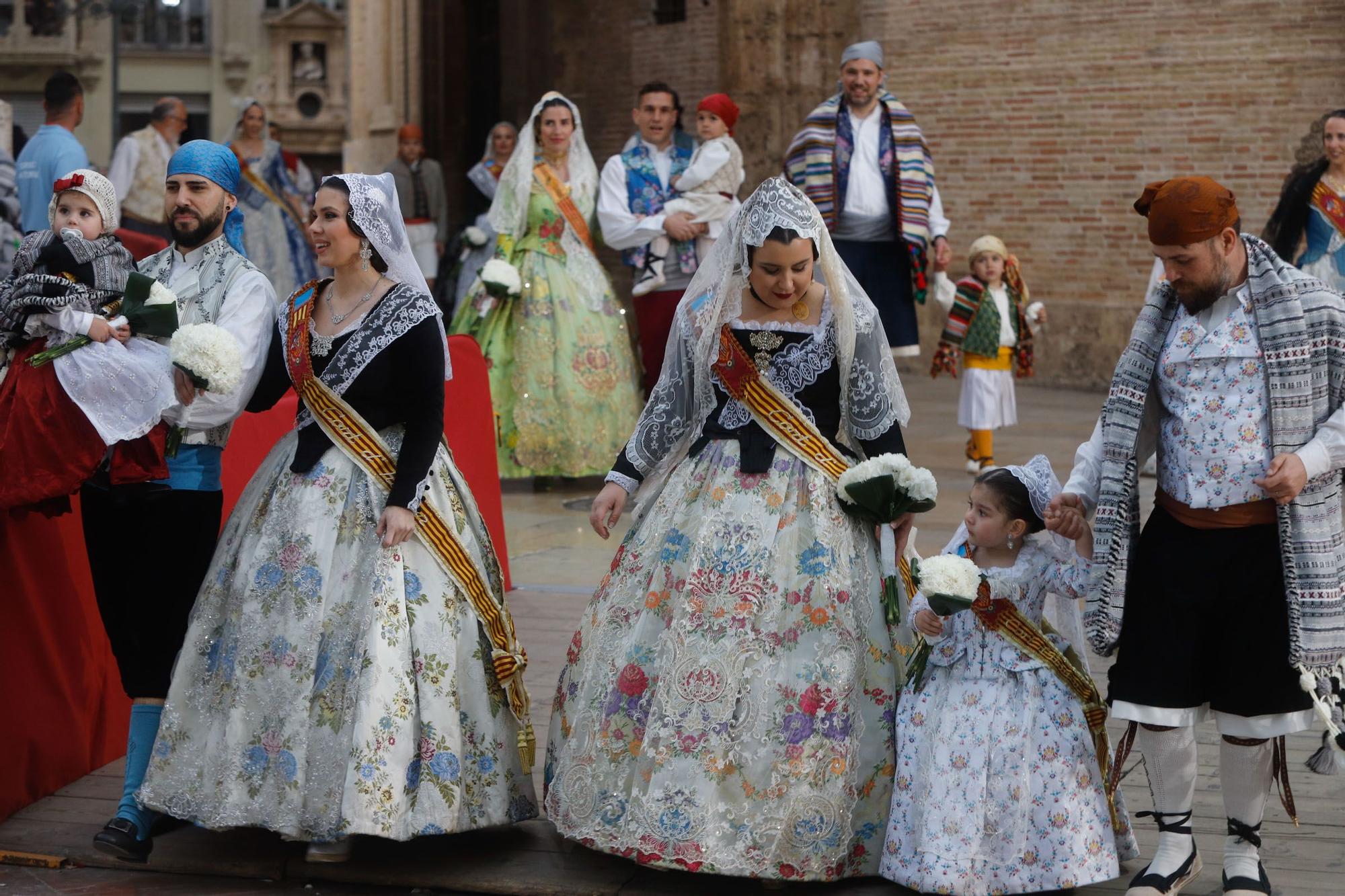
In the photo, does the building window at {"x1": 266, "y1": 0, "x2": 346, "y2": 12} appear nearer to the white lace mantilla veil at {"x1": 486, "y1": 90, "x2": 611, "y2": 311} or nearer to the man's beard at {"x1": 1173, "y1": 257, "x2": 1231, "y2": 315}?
the white lace mantilla veil at {"x1": 486, "y1": 90, "x2": 611, "y2": 311}

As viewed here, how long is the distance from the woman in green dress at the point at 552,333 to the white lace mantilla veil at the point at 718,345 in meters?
4.90

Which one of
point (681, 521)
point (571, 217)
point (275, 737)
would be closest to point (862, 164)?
point (571, 217)

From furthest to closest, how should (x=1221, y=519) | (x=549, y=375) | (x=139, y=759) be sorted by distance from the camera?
(x=549, y=375) < (x=139, y=759) < (x=1221, y=519)

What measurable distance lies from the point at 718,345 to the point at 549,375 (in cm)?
512

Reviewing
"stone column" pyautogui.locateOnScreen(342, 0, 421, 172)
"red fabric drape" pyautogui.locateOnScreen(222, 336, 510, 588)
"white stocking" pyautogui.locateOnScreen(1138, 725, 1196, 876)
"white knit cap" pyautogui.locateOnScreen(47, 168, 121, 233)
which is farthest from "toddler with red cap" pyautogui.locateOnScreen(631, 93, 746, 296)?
"stone column" pyautogui.locateOnScreen(342, 0, 421, 172)

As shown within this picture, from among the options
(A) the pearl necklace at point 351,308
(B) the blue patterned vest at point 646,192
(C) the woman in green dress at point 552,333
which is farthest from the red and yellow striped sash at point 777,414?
(C) the woman in green dress at point 552,333

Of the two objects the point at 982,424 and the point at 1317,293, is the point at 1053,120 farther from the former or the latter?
the point at 1317,293

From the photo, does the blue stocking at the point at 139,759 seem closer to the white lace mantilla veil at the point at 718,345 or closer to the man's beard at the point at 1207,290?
the white lace mantilla veil at the point at 718,345

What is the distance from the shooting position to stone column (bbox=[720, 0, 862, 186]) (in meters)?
14.5

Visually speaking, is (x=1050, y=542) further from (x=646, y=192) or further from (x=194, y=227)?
(x=646, y=192)

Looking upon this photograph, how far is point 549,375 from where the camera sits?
32.1ft

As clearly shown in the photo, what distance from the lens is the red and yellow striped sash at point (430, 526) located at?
4617 mm

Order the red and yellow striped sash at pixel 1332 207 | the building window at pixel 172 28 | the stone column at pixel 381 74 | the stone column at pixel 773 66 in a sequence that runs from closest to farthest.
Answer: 1. the red and yellow striped sash at pixel 1332 207
2. the stone column at pixel 773 66
3. the stone column at pixel 381 74
4. the building window at pixel 172 28

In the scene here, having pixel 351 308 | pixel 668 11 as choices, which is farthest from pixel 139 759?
pixel 668 11
